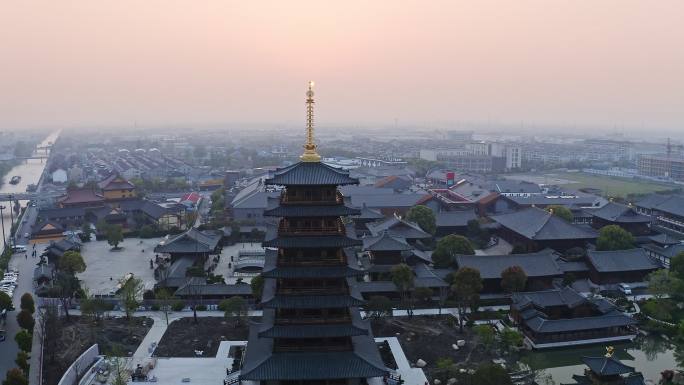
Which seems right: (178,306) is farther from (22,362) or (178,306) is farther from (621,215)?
(621,215)

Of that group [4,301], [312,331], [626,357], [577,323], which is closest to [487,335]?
[577,323]

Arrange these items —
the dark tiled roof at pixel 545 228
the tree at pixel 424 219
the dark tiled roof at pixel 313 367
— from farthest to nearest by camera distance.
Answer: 1. the tree at pixel 424 219
2. the dark tiled roof at pixel 545 228
3. the dark tiled roof at pixel 313 367

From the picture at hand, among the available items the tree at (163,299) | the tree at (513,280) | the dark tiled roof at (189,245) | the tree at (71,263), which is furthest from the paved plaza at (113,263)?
the tree at (513,280)

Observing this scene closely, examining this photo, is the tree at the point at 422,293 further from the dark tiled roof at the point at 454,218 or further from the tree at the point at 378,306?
the dark tiled roof at the point at 454,218

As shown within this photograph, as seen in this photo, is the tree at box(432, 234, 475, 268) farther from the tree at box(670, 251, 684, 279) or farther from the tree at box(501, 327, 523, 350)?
the tree at box(670, 251, 684, 279)

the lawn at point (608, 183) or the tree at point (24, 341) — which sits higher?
the lawn at point (608, 183)

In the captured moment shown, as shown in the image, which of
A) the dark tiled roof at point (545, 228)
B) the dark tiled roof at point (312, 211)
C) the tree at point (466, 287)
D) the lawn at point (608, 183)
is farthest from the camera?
the lawn at point (608, 183)

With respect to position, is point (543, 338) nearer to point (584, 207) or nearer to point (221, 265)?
point (221, 265)

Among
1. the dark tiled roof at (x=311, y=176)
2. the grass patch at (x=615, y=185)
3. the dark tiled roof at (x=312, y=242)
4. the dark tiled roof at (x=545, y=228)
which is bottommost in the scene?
the grass patch at (x=615, y=185)
